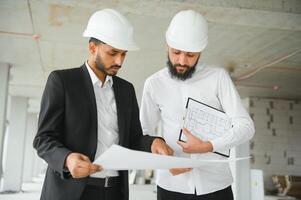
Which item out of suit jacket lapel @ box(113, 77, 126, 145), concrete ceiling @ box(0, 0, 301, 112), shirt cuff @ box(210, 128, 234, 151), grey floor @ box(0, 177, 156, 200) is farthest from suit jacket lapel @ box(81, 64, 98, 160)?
grey floor @ box(0, 177, 156, 200)

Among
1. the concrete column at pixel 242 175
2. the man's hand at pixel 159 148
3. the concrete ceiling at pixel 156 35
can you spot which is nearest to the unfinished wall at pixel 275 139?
the concrete ceiling at pixel 156 35

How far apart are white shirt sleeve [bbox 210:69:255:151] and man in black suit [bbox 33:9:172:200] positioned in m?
0.31

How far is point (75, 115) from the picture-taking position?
143 centimetres

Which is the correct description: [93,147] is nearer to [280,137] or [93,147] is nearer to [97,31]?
[97,31]

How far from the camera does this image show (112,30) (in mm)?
1524

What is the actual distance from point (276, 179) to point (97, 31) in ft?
34.0

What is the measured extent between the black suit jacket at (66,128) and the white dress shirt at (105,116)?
0.03m

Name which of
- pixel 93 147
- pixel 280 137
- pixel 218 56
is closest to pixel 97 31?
pixel 93 147

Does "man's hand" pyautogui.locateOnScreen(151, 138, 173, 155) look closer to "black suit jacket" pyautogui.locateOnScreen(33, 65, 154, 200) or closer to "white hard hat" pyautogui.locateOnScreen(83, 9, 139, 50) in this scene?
"black suit jacket" pyautogui.locateOnScreen(33, 65, 154, 200)

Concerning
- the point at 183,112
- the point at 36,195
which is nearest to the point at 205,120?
the point at 183,112

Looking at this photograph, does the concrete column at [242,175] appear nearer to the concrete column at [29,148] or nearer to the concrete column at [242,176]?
the concrete column at [242,176]

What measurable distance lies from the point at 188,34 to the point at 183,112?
15.3 inches

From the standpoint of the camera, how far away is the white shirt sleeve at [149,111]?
77.7 inches

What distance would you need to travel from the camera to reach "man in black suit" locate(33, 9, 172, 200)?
4.54ft
